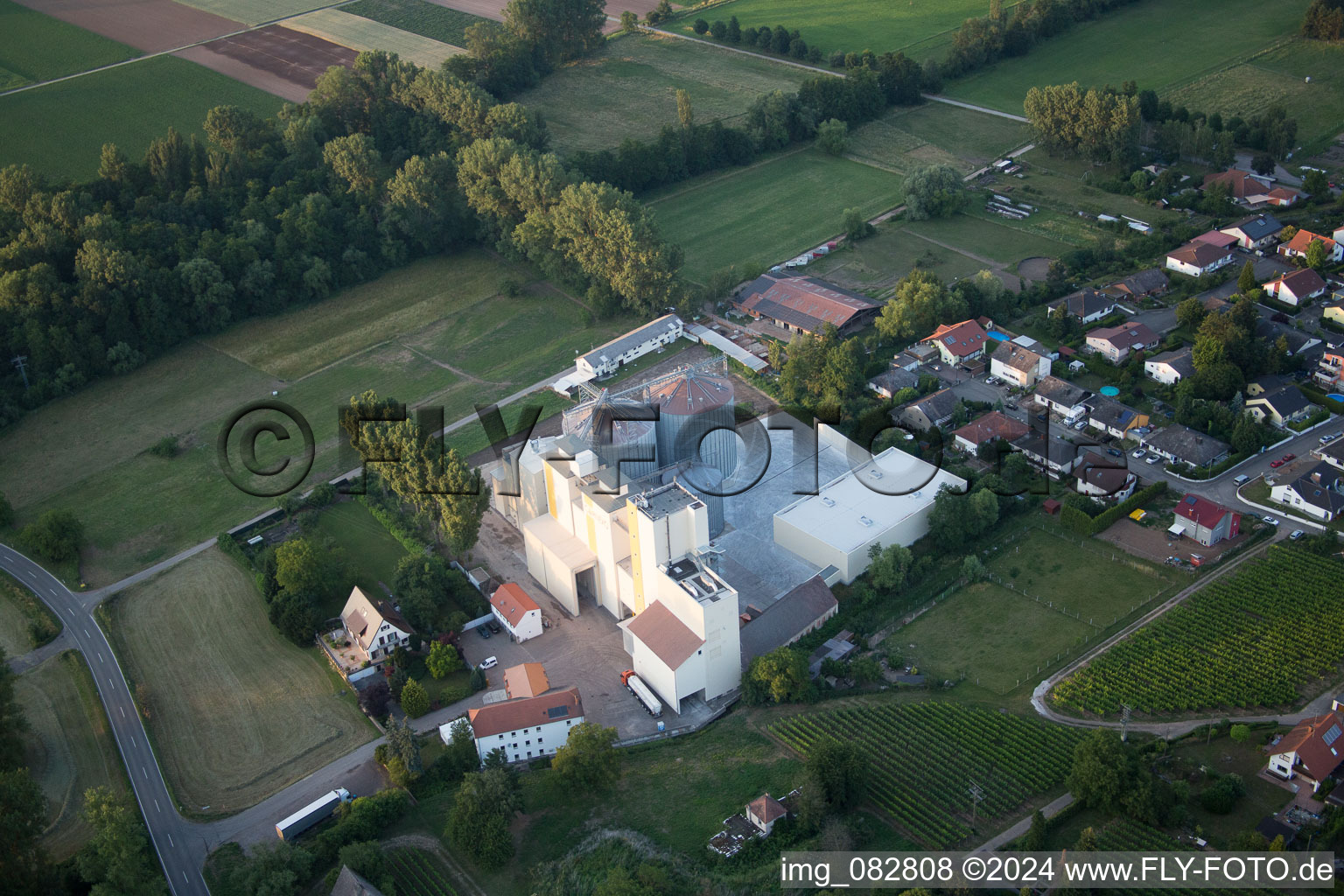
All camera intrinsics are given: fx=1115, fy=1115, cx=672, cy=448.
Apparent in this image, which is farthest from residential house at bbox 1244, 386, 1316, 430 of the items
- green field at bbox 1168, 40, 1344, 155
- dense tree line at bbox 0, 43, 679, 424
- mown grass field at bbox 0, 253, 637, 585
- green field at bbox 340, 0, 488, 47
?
green field at bbox 340, 0, 488, 47

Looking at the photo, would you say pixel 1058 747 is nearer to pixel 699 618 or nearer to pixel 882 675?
pixel 882 675

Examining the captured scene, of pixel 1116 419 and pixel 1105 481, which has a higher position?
pixel 1116 419

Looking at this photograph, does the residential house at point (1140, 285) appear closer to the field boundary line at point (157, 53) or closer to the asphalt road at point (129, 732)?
the asphalt road at point (129, 732)

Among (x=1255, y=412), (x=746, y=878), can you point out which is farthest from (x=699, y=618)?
(x=1255, y=412)

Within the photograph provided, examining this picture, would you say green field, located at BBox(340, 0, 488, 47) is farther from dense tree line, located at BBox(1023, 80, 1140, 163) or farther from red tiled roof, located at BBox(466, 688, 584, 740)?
red tiled roof, located at BBox(466, 688, 584, 740)

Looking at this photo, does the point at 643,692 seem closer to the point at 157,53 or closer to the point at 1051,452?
the point at 1051,452

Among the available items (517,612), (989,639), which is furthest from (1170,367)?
(517,612)
